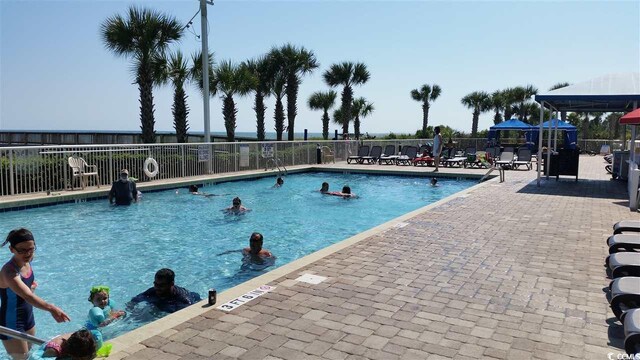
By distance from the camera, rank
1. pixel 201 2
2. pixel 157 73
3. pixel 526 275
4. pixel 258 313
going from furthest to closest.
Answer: pixel 157 73 < pixel 201 2 < pixel 526 275 < pixel 258 313

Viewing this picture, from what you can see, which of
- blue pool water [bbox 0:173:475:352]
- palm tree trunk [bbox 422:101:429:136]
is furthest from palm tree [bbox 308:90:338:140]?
blue pool water [bbox 0:173:475:352]

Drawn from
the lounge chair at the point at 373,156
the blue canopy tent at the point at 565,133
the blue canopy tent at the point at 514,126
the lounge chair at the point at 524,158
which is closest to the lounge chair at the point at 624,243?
the lounge chair at the point at 524,158

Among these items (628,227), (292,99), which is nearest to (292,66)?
(292,99)

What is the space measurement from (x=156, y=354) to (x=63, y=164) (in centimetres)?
1097

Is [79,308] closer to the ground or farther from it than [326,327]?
closer to the ground

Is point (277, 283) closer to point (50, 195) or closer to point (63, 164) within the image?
point (50, 195)

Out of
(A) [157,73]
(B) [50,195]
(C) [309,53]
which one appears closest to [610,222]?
(B) [50,195]

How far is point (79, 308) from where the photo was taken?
19.6ft

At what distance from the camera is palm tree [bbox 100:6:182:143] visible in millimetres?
19047

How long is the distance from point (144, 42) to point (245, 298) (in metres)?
17.6

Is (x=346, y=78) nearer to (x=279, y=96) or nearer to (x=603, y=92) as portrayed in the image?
(x=279, y=96)

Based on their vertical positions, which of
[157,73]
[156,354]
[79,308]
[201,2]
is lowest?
[79,308]

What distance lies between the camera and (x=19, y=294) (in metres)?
3.11

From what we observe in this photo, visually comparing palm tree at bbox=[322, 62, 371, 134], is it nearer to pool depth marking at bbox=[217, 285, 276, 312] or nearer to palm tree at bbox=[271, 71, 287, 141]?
palm tree at bbox=[271, 71, 287, 141]
